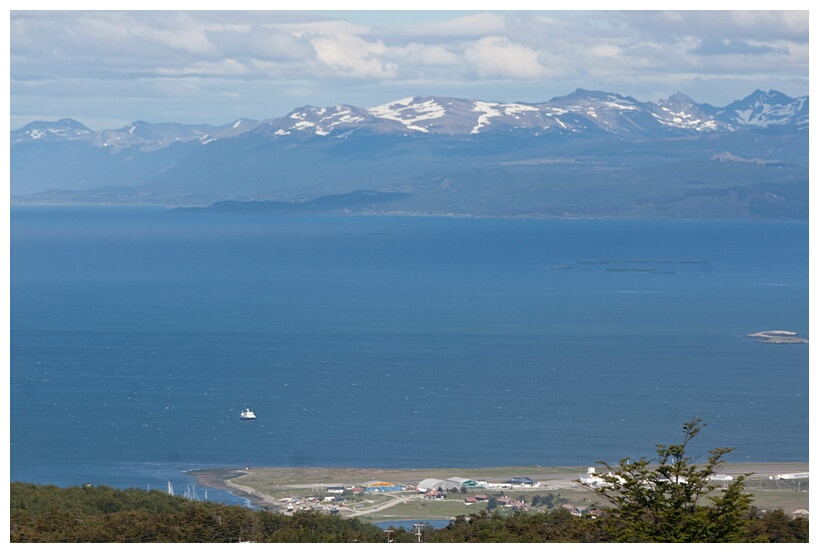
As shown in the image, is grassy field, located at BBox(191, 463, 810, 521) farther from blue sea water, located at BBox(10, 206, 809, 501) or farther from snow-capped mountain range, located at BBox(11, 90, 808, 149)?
snow-capped mountain range, located at BBox(11, 90, 808, 149)

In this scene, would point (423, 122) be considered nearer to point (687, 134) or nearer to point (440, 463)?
point (687, 134)

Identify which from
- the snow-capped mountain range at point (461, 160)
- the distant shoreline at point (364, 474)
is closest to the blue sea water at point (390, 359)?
the distant shoreline at point (364, 474)

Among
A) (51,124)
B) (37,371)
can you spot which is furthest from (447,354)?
Answer: (51,124)

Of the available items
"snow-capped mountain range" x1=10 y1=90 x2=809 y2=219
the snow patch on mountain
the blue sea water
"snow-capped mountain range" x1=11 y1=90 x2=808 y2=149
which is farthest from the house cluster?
the snow patch on mountain

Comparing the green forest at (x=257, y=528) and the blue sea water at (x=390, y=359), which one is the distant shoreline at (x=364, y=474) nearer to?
the blue sea water at (x=390, y=359)

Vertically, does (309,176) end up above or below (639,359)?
above
